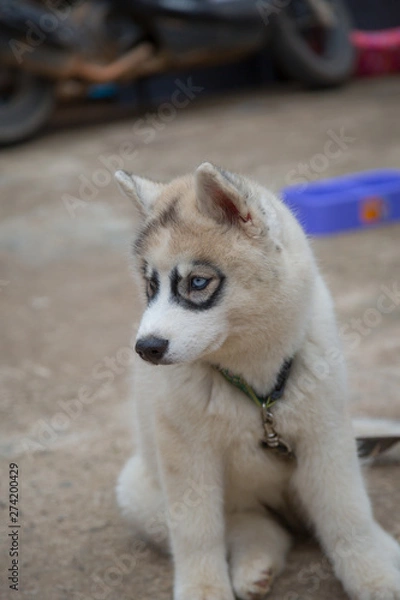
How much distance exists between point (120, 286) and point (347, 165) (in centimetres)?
269

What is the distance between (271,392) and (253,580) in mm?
→ 580

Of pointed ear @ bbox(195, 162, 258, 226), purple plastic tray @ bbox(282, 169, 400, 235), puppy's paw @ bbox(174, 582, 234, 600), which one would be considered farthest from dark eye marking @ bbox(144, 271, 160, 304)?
purple plastic tray @ bbox(282, 169, 400, 235)

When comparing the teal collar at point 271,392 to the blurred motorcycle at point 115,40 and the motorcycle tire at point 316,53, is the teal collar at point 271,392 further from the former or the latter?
the motorcycle tire at point 316,53

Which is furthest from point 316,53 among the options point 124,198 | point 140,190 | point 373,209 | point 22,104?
point 140,190

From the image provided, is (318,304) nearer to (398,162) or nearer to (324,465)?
(324,465)

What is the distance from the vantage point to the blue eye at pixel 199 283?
8.38 ft

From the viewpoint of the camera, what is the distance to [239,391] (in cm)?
274

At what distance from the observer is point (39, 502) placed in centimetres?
365

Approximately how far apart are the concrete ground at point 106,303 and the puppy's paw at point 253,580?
0.07 m

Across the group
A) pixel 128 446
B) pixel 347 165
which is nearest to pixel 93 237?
pixel 347 165

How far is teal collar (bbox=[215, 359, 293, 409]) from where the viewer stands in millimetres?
2709

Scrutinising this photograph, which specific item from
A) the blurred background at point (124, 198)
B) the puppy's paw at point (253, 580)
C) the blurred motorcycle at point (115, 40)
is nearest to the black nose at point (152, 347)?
the blurred background at point (124, 198)

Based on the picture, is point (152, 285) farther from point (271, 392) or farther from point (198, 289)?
point (271, 392)

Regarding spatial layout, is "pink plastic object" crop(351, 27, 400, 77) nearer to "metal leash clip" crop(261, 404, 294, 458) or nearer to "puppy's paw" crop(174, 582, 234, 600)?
"metal leash clip" crop(261, 404, 294, 458)
